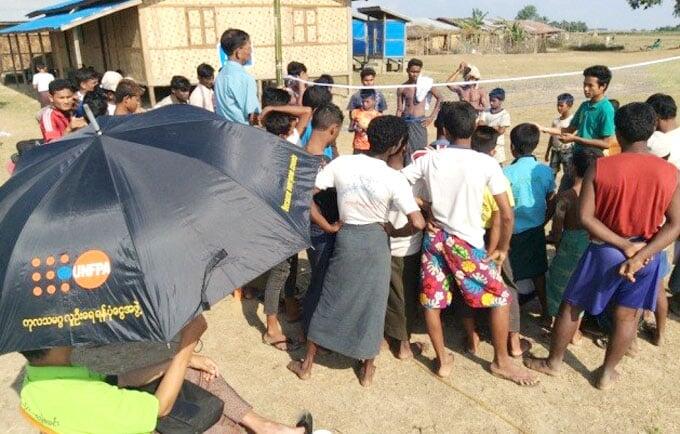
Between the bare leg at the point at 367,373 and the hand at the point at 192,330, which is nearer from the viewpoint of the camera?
the hand at the point at 192,330

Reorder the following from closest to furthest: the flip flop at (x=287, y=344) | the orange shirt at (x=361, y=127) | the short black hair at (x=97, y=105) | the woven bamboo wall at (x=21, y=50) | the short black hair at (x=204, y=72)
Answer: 1. the flip flop at (x=287, y=344)
2. the short black hair at (x=97, y=105)
3. the short black hair at (x=204, y=72)
4. the orange shirt at (x=361, y=127)
5. the woven bamboo wall at (x=21, y=50)

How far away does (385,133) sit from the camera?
9.73 ft

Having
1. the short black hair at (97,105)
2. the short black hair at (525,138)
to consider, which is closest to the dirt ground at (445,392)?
the short black hair at (525,138)

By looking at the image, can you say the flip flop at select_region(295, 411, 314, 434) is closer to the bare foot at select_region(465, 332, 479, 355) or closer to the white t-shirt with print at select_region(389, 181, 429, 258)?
the white t-shirt with print at select_region(389, 181, 429, 258)

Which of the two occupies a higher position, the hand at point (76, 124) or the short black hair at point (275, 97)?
the short black hair at point (275, 97)

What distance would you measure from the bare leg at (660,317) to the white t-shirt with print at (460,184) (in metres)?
1.49

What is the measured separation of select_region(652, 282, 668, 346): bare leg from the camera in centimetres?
354

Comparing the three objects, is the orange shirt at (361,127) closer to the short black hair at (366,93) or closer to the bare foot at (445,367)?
the short black hair at (366,93)

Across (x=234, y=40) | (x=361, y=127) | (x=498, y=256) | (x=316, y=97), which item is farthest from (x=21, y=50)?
(x=498, y=256)

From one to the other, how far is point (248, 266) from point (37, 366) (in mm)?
733

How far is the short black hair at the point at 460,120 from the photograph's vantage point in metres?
2.99

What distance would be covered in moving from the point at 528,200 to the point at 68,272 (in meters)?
2.96

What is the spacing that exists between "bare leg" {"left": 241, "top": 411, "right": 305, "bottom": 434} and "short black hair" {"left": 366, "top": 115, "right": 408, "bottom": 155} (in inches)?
63.8

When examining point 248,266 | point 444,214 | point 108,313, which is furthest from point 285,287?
point 108,313
